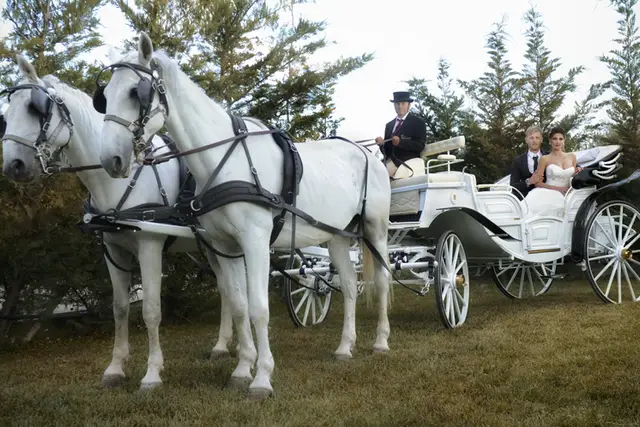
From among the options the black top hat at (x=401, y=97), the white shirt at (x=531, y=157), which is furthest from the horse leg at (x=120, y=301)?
the white shirt at (x=531, y=157)

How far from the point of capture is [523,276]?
841cm

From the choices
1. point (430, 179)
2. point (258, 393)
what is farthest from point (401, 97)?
point (258, 393)

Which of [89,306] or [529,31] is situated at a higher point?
[529,31]

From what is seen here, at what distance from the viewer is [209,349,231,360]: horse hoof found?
539 centimetres

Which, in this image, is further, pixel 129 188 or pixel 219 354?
pixel 219 354

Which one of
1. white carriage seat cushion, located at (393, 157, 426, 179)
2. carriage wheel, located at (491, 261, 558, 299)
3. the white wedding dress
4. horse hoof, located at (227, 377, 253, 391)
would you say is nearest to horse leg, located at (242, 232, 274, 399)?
horse hoof, located at (227, 377, 253, 391)

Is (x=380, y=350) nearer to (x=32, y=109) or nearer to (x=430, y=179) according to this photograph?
(x=430, y=179)

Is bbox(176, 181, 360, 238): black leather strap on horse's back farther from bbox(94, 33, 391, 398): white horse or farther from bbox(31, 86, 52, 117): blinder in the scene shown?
bbox(31, 86, 52, 117): blinder

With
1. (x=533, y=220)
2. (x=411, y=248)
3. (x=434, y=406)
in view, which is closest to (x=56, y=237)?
(x=411, y=248)

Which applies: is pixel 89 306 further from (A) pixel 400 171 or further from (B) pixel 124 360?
(A) pixel 400 171

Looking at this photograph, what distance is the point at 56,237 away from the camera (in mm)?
6434

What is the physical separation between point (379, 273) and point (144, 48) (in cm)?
287

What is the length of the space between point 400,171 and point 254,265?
2.97 meters

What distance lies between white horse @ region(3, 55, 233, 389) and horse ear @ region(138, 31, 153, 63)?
87cm
